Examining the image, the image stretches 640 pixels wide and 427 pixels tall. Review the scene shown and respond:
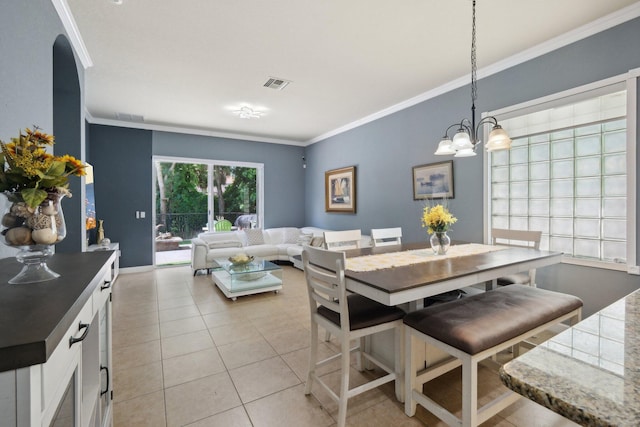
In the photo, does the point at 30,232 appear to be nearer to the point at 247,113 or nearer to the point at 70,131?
the point at 70,131

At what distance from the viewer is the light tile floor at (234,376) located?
169 centimetres

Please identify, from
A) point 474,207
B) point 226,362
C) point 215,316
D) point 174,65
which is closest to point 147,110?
point 174,65

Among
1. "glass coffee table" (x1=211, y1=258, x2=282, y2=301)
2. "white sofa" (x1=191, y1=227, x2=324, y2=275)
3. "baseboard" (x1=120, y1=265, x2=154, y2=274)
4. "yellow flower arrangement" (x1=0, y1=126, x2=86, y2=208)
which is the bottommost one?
"baseboard" (x1=120, y1=265, x2=154, y2=274)

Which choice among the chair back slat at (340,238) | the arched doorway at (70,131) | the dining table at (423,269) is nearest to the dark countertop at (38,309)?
the dining table at (423,269)

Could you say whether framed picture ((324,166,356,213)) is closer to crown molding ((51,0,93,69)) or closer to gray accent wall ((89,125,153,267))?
gray accent wall ((89,125,153,267))

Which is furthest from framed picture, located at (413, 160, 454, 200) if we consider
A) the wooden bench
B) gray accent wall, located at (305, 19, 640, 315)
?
the wooden bench

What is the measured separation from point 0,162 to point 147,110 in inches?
169

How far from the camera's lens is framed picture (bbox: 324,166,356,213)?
5.46 m

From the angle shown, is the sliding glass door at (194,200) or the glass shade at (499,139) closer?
the glass shade at (499,139)

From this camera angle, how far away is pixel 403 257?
88.0 inches

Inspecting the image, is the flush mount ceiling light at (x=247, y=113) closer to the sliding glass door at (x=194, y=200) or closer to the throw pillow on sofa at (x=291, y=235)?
the sliding glass door at (x=194, y=200)

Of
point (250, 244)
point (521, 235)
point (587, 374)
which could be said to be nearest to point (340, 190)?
point (250, 244)

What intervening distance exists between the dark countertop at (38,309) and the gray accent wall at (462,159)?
358 cm

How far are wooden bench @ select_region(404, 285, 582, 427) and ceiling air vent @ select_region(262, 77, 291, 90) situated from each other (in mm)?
3111
